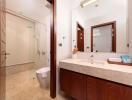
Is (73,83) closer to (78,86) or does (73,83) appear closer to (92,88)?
(78,86)

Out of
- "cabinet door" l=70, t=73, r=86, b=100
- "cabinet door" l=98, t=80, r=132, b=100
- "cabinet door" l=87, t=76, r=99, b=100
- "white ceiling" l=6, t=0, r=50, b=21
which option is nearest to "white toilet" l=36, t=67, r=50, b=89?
"cabinet door" l=70, t=73, r=86, b=100

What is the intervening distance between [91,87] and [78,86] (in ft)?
0.86

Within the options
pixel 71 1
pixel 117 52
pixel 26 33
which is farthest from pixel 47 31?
pixel 117 52

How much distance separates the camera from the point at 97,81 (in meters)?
1.41

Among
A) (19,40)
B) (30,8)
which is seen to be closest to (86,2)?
(30,8)

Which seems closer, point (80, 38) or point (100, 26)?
point (100, 26)

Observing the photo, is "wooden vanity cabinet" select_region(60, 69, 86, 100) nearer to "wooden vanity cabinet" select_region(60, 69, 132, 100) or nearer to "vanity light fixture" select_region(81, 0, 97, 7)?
"wooden vanity cabinet" select_region(60, 69, 132, 100)

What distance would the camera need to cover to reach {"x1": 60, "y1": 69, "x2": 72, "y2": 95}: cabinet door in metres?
1.88

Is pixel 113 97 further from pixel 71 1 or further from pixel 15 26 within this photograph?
pixel 15 26

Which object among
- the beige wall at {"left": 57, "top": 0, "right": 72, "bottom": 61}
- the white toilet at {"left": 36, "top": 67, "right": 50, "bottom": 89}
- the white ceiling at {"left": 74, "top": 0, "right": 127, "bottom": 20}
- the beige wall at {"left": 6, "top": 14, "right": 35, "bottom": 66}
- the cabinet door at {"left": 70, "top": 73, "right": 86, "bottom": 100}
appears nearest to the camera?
the cabinet door at {"left": 70, "top": 73, "right": 86, "bottom": 100}

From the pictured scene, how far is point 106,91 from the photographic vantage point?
4.30 feet

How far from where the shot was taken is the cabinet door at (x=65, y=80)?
1883 mm

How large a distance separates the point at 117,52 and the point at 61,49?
1100 millimetres

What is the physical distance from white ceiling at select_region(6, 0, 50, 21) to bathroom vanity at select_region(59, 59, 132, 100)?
6.99ft
